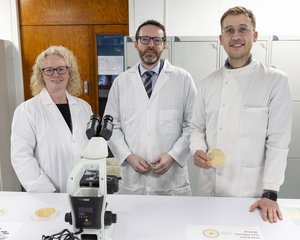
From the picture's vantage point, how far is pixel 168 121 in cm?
200

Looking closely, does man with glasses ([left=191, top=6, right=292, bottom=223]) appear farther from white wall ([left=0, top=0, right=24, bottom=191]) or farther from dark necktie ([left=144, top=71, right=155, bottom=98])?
white wall ([left=0, top=0, right=24, bottom=191])

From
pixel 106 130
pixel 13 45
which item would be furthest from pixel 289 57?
pixel 13 45

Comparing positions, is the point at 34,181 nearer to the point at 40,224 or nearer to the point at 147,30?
the point at 40,224

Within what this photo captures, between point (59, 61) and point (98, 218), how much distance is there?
104 centimetres

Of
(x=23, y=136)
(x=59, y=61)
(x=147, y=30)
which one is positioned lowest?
(x=23, y=136)

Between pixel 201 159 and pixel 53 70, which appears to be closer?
pixel 201 159

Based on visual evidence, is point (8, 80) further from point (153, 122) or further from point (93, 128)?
point (93, 128)

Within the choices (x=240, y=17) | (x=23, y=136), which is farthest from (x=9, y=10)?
(x=240, y=17)

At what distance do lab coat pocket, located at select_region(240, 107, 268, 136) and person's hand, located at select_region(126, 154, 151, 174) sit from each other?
2.16 ft

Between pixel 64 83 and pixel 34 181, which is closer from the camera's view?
pixel 34 181

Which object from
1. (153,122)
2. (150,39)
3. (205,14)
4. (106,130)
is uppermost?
(205,14)

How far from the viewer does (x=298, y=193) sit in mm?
3104

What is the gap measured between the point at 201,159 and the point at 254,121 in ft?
1.10

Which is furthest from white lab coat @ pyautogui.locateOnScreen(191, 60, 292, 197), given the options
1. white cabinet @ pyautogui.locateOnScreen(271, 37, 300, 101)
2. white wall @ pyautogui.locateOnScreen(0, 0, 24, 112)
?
white wall @ pyautogui.locateOnScreen(0, 0, 24, 112)
